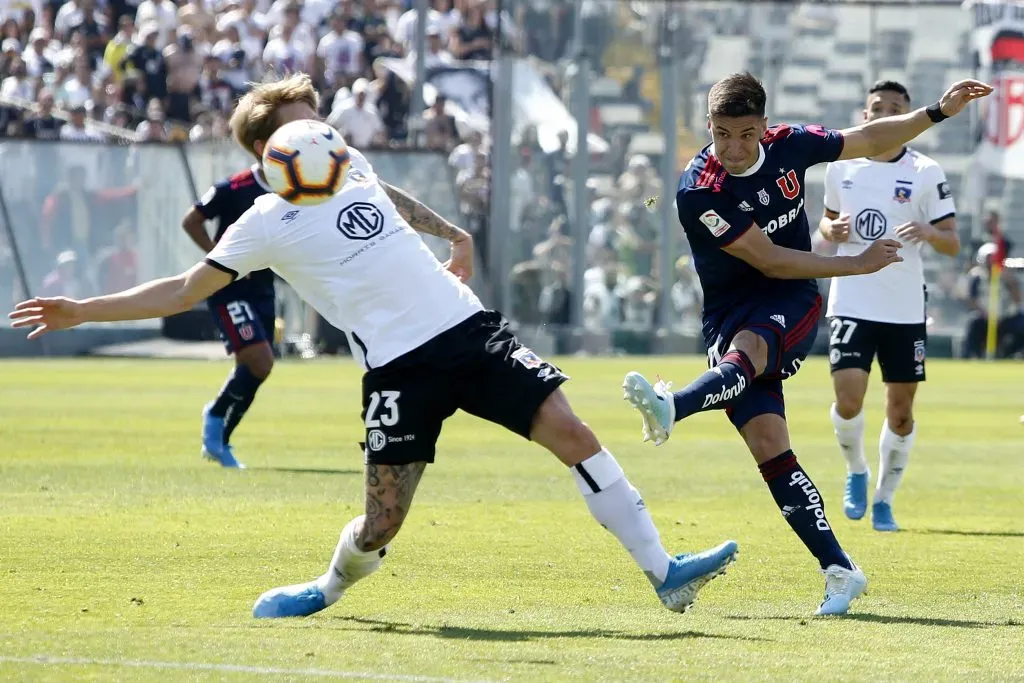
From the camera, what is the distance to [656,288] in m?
32.3

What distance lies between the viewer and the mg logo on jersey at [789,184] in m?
7.94

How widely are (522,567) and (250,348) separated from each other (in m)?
5.35

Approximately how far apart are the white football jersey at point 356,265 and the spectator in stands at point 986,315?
26.3m

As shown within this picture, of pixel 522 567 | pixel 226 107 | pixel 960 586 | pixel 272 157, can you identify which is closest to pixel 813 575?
pixel 960 586

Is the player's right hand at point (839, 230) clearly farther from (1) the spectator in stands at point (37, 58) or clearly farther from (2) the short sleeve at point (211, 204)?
(1) the spectator in stands at point (37, 58)

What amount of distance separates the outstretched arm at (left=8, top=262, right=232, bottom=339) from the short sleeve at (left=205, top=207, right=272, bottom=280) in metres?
0.03

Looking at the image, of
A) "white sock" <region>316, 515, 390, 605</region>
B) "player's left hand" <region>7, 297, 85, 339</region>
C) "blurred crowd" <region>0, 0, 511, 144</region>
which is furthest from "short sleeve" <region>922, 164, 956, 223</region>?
"blurred crowd" <region>0, 0, 511, 144</region>

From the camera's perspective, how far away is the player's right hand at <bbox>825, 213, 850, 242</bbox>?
929 centimetres

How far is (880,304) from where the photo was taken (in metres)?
11.2

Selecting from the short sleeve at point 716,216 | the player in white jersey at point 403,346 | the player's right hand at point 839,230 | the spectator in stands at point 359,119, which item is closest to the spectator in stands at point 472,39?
the spectator in stands at point 359,119

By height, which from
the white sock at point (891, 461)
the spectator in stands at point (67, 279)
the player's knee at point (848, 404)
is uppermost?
the player's knee at point (848, 404)

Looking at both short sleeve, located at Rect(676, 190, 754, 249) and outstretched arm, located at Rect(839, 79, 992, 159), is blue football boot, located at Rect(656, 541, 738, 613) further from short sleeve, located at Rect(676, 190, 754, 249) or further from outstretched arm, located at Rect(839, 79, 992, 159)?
outstretched arm, located at Rect(839, 79, 992, 159)

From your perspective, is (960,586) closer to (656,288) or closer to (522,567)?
(522,567)

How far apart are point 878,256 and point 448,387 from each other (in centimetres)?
193
